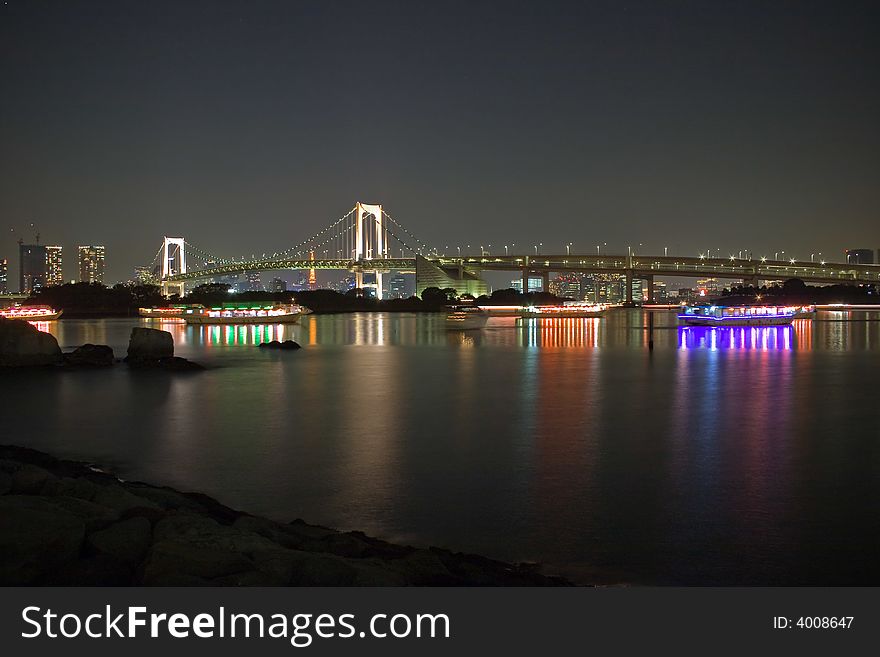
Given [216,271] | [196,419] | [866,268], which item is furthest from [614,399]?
[866,268]

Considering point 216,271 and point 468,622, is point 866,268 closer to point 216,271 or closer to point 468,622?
point 216,271

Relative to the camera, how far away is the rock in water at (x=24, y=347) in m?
15.7

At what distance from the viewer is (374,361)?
18750 millimetres

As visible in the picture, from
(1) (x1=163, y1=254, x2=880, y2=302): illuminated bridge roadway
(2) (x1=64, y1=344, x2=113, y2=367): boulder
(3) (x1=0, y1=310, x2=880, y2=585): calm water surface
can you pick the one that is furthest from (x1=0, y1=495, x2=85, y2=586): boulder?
(1) (x1=163, y1=254, x2=880, y2=302): illuminated bridge roadway

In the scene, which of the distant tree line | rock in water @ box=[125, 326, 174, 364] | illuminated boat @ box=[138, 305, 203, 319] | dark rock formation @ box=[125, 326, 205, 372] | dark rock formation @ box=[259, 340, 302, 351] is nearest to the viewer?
dark rock formation @ box=[125, 326, 205, 372]

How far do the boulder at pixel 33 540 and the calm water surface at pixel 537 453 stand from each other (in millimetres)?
1990

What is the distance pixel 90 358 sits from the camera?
654 inches

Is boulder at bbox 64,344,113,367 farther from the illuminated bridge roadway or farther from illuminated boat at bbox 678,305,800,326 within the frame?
the illuminated bridge roadway

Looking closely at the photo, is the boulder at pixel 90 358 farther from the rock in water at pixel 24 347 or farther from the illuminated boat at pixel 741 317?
the illuminated boat at pixel 741 317

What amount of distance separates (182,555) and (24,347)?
15.0m

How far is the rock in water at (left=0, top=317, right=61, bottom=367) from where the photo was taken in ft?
51.6

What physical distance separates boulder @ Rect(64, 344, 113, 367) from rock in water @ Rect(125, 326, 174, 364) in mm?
470

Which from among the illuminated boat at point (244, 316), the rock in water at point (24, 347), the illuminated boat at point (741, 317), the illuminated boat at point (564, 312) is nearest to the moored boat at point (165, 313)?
the illuminated boat at point (244, 316)

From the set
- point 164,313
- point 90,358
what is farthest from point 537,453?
point 164,313
